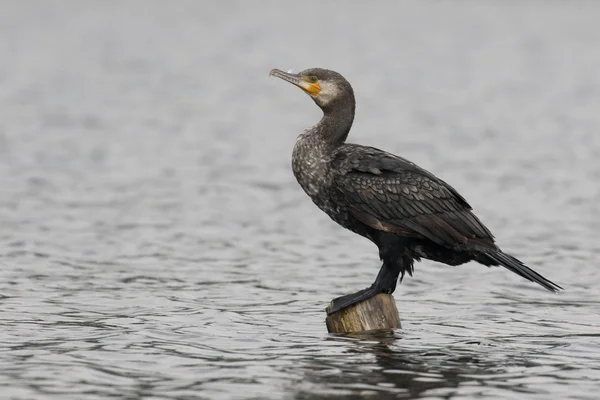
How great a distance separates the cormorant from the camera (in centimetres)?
1057

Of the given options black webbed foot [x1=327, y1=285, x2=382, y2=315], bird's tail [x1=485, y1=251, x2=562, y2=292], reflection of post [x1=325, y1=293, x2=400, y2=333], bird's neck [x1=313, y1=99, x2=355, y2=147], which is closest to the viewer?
bird's tail [x1=485, y1=251, x2=562, y2=292]

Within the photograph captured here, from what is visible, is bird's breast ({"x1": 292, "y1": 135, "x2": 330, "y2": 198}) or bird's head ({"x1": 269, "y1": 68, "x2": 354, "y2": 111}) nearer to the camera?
bird's breast ({"x1": 292, "y1": 135, "x2": 330, "y2": 198})

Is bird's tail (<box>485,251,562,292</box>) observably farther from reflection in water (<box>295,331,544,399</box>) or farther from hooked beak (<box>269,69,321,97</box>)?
hooked beak (<box>269,69,321,97</box>)

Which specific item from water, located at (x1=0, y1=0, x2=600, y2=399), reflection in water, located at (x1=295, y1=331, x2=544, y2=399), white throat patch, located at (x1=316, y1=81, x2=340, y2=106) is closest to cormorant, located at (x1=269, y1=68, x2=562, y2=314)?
white throat patch, located at (x1=316, y1=81, x2=340, y2=106)

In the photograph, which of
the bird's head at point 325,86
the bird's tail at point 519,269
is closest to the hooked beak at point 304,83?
the bird's head at point 325,86

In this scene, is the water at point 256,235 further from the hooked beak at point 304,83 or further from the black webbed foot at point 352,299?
the hooked beak at point 304,83

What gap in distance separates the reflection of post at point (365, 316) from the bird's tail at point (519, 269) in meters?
0.94

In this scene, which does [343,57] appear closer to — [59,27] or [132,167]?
[59,27]

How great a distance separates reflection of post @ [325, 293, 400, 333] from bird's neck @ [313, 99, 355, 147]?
1323 millimetres

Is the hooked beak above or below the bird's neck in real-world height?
above

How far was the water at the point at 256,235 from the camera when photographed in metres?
9.72

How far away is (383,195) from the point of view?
10.6 meters

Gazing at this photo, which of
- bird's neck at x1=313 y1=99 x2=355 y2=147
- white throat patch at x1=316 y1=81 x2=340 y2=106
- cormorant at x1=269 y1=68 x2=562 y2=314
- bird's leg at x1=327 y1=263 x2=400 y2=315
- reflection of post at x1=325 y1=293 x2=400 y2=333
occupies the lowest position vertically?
reflection of post at x1=325 y1=293 x2=400 y2=333

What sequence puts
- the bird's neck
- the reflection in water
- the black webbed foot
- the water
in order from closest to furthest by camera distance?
the reflection in water < the water < the black webbed foot < the bird's neck
